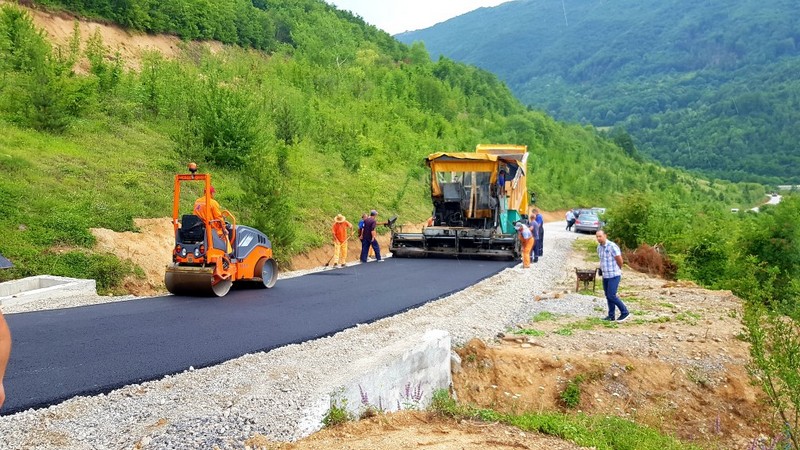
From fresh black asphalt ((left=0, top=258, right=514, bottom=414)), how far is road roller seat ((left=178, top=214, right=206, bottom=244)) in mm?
993

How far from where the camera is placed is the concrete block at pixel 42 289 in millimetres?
10484

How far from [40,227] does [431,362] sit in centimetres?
949

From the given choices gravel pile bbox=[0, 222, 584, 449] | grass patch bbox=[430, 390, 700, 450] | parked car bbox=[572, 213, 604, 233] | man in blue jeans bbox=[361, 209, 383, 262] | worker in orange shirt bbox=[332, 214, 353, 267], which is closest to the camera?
gravel pile bbox=[0, 222, 584, 449]

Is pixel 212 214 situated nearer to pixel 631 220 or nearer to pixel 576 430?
pixel 576 430

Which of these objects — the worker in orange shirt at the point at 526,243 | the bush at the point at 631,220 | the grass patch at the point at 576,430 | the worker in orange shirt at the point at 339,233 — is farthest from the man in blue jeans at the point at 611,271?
the bush at the point at 631,220

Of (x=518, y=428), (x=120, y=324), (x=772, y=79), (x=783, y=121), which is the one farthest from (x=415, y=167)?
(x=772, y=79)

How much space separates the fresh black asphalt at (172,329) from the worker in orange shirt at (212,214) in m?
1.15

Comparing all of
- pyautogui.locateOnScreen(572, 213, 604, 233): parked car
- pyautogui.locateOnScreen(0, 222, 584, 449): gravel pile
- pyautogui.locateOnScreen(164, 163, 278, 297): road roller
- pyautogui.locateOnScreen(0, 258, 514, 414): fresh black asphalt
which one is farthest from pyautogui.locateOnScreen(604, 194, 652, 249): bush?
pyautogui.locateOnScreen(0, 222, 584, 449): gravel pile

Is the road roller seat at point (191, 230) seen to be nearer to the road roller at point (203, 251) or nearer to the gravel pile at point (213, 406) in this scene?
the road roller at point (203, 251)

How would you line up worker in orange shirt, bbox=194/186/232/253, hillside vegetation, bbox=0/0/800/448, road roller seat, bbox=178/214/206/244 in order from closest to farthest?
worker in orange shirt, bbox=194/186/232/253 → road roller seat, bbox=178/214/206/244 → hillside vegetation, bbox=0/0/800/448

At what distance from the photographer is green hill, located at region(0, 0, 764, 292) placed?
14172mm

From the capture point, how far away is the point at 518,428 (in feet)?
19.4

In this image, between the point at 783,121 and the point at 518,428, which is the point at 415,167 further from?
the point at 783,121

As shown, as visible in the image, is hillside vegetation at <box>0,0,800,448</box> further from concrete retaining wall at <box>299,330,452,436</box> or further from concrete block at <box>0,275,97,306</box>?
concrete retaining wall at <box>299,330,452,436</box>
